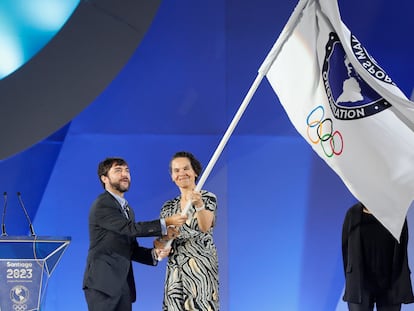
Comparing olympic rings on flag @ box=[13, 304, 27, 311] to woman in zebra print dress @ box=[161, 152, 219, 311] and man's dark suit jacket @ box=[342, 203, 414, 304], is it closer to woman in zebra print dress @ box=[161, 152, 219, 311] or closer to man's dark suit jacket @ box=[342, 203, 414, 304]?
woman in zebra print dress @ box=[161, 152, 219, 311]

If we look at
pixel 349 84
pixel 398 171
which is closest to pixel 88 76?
pixel 349 84

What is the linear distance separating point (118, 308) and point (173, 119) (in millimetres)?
2167

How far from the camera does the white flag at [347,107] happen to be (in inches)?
143

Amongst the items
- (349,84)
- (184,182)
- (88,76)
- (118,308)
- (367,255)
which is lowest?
(118,308)

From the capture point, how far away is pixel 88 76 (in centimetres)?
518

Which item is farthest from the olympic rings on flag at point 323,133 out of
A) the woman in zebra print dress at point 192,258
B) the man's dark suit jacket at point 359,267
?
the man's dark suit jacket at point 359,267

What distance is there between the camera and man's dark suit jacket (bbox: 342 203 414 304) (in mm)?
4523

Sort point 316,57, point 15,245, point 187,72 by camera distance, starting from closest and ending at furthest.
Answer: point 316,57
point 15,245
point 187,72

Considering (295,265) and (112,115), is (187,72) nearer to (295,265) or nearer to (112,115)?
(112,115)

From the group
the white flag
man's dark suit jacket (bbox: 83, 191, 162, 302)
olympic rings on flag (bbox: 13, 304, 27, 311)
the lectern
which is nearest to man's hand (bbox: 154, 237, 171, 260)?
man's dark suit jacket (bbox: 83, 191, 162, 302)

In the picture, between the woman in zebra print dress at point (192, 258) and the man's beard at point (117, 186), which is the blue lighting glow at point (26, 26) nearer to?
the man's beard at point (117, 186)

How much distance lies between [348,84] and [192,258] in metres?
1.32

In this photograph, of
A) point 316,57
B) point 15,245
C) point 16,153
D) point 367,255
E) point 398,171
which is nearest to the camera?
point 398,171

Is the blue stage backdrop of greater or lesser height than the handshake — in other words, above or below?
above
